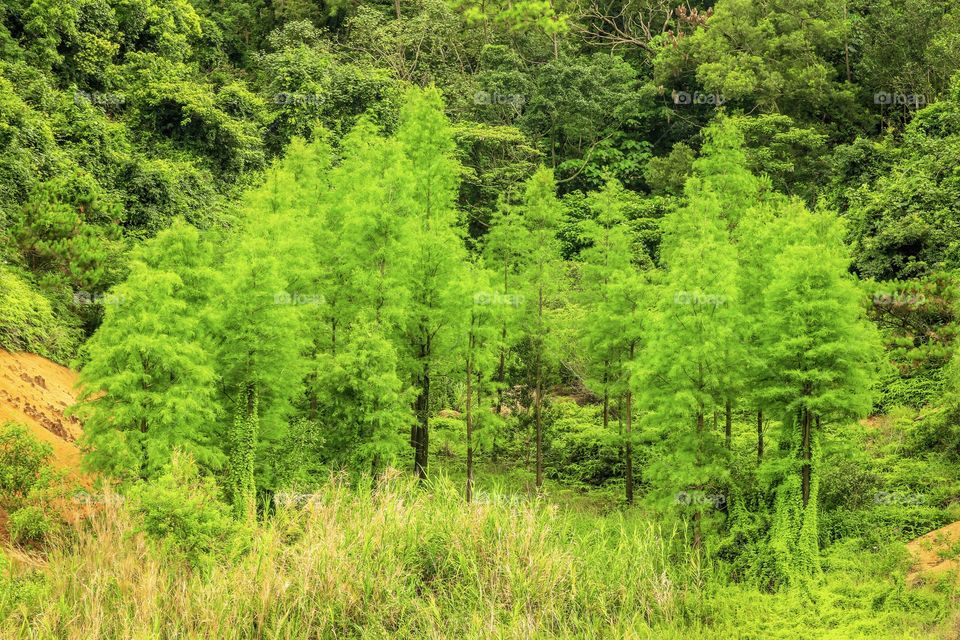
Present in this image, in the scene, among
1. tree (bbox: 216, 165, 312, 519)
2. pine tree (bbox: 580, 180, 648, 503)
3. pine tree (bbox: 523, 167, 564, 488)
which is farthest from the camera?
pine tree (bbox: 523, 167, 564, 488)

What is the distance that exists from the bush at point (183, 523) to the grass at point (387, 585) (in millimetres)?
213

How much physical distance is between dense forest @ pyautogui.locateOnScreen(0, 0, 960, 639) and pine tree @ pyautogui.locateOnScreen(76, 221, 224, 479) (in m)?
0.08

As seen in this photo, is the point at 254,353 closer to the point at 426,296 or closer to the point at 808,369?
the point at 426,296

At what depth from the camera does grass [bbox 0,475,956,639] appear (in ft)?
37.2

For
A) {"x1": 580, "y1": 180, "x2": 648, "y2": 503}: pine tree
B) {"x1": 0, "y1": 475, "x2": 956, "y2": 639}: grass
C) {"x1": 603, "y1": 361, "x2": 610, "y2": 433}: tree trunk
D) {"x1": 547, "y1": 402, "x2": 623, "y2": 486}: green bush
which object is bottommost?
{"x1": 547, "y1": 402, "x2": 623, "y2": 486}: green bush

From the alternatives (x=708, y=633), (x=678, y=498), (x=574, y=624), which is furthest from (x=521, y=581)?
(x=678, y=498)

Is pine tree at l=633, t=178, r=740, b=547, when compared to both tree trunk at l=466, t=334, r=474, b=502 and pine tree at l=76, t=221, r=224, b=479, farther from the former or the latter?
pine tree at l=76, t=221, r=224, b=479

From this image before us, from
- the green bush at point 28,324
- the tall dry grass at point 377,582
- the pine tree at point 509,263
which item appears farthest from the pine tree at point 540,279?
the green bush at point 28,324

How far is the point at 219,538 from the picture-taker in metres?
13.7

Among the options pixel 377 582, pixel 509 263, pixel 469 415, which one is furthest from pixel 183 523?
pixel 509 263

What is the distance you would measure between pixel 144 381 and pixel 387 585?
315 inches

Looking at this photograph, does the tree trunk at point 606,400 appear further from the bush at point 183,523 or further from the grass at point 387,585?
the bush at point 183,523

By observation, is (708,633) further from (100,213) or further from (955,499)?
(100,213)

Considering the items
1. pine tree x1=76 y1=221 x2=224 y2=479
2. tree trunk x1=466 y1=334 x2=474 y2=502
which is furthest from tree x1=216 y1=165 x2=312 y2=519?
tree trunk x1=466 y1=334 x2=474 y2=502
